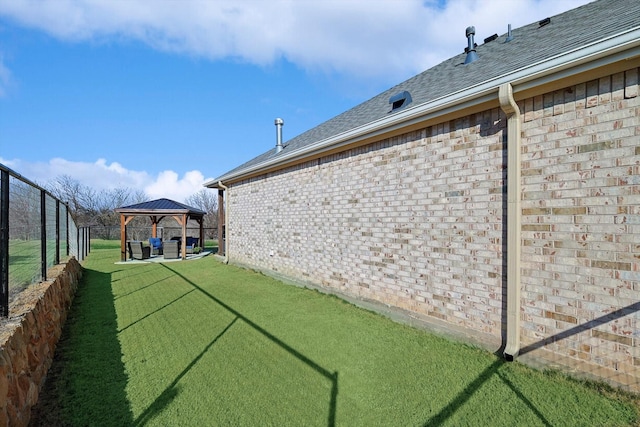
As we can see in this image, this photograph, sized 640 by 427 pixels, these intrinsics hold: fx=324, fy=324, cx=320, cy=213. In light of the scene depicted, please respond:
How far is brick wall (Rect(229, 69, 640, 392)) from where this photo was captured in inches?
112

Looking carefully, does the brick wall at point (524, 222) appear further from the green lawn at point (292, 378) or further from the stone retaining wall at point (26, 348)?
the stone retaining wall at point (26, 348)

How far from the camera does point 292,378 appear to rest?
342 centimetres

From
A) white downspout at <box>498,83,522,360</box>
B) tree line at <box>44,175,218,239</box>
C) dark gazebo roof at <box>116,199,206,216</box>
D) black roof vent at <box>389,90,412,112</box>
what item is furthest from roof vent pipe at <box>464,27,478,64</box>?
tree line at <box>44,175,218,239</box>

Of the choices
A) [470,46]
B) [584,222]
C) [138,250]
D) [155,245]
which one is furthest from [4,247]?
[155,245]

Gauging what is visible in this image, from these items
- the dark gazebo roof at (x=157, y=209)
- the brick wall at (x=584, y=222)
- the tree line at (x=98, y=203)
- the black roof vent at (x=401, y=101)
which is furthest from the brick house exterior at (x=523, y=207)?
the tree line at (x=98, y=203)

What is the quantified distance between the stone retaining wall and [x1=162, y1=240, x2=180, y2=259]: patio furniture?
365 inches

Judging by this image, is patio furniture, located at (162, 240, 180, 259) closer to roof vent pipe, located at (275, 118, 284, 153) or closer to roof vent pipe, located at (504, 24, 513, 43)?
roof vent pipe, located at (275, 118, 284, 153)

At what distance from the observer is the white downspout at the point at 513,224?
342cm

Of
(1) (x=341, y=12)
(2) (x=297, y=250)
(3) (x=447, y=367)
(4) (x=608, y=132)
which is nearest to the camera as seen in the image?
(4) (x=608, y=132)

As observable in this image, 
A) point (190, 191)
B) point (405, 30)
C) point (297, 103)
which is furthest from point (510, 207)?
point (190, 191)

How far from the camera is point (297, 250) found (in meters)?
7.78

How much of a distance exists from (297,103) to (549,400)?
52.4 ft

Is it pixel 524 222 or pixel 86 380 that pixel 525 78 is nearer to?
pixel 524 222

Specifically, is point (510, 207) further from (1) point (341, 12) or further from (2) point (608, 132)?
(1) point (341, 12)
